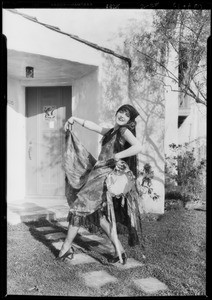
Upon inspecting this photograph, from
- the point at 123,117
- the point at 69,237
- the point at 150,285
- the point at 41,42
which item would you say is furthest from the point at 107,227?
the point at 41,42

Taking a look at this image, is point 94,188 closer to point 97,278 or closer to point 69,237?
point 69,237

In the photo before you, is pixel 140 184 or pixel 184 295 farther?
pixel 140 184

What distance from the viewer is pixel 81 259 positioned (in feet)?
12.2

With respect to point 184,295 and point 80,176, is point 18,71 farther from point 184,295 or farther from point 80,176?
point 184,295

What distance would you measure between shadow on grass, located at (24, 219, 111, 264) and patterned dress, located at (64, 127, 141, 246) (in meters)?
0.35

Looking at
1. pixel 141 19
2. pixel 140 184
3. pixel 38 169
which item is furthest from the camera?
pixel 38 169

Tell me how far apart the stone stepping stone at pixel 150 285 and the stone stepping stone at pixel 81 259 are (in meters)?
0.59

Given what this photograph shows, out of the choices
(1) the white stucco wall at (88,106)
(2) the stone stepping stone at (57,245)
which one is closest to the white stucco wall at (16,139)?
(1) the white stucco wall at (88,106)

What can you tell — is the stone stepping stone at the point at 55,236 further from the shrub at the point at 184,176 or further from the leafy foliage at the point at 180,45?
the leafy foliage at the point at 180,45

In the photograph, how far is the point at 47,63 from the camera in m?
4.61

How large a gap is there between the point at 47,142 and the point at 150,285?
320 cm

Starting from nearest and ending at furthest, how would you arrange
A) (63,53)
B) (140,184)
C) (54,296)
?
(54,296), (63,53), (140,184)
